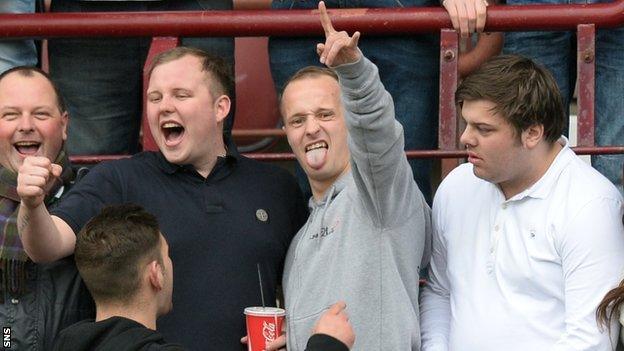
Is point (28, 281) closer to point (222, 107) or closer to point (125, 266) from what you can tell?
point (125, 266)

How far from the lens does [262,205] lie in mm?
5332

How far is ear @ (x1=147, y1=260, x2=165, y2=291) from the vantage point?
4.71m

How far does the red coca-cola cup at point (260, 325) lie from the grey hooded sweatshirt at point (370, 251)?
2.3 inches

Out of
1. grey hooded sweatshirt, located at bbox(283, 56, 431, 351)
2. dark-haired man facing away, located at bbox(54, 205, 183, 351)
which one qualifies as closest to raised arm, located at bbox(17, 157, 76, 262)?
dark-haired man facing away, located at bbox(54, 205, 183, 351)

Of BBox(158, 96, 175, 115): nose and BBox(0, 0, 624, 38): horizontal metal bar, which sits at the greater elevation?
BBox(0, 0, 624, 38): horizontal metal bar

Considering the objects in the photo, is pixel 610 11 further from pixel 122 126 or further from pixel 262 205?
pixel 122 126

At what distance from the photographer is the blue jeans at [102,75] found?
6.23 m

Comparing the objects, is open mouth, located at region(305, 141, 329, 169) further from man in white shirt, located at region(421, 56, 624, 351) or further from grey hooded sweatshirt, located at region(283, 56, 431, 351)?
man in white shirt, located at region(421, 56, 624, 351)

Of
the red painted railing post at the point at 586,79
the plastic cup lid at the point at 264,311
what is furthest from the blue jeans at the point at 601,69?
the plastic cup lid at the point at 264,311

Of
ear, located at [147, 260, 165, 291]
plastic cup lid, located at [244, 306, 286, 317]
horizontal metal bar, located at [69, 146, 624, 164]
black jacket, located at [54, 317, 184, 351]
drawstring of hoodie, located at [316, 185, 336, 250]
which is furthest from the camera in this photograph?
horizontal metal bar, located at [69, 146, 624, 164]

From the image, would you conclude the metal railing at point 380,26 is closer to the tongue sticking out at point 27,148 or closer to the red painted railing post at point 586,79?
the red painted railing post at point 586,79

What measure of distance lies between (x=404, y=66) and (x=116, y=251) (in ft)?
5.36

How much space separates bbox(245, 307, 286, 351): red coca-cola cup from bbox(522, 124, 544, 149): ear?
37.6 inches

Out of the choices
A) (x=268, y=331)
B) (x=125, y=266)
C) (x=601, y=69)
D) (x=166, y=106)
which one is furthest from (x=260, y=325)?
(x=601, y=69)
